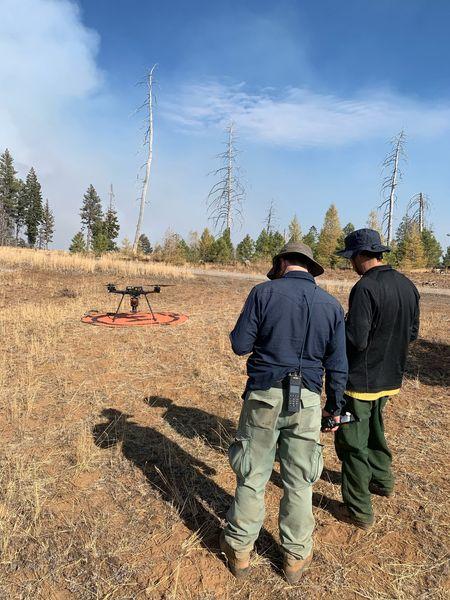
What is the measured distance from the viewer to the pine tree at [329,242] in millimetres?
34000

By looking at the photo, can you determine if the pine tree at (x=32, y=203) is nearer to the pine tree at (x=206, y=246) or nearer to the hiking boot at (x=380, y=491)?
the pine tree at (x=206, y=246)

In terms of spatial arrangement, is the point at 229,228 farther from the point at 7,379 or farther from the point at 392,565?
the point at 392,565

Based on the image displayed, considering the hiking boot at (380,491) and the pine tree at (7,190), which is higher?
the pine tree at (7,190)

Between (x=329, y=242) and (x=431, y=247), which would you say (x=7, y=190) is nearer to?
(x=329, y=242)

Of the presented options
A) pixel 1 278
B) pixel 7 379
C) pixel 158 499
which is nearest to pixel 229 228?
pixel 1 278

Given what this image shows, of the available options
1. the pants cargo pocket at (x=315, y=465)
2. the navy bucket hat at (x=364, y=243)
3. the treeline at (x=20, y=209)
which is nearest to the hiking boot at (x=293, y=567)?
the pants cargo pocket at (x=315, y=465)

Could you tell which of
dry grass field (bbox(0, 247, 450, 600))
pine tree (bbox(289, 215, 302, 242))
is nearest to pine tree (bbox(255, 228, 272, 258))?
pine tree (bbox(289, 215, 302, 242))

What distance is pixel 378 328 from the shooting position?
108 inches

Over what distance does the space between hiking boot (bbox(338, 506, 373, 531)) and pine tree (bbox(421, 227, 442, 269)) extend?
4191 centimetres

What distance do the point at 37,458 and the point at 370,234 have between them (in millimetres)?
3353

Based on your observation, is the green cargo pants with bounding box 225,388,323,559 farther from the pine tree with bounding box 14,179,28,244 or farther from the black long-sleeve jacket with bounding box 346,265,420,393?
the pine tree with bounding box 14,179,28,244

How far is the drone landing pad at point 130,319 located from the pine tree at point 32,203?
6501 cm

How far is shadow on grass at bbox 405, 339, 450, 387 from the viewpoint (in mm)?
5945

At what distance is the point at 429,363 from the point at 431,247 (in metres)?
39.7
